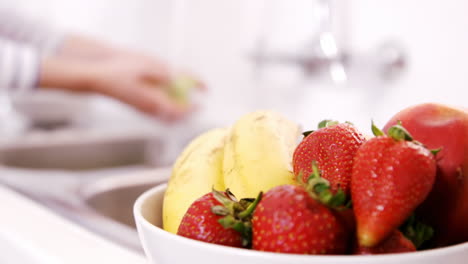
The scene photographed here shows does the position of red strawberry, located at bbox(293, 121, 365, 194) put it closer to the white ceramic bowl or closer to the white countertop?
the white ceramic bowl

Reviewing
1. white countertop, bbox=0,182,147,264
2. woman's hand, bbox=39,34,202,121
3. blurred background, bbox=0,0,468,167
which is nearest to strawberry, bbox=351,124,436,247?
white countertop, bbox=0,182,147,264

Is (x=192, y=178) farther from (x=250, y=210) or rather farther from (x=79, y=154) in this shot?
(x=79, y=154)

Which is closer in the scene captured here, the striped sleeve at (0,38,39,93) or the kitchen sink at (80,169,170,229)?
the kitchen sink at (80,169,170,229)

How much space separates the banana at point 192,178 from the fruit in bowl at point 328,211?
0.13 feet

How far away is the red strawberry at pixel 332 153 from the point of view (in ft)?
1.12

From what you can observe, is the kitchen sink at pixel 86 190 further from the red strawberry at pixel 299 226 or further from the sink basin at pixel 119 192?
the red strawberry at pixel 299 226

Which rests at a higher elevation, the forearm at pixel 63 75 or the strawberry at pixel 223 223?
the strawberry at pixel 223 223

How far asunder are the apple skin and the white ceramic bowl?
0.05m

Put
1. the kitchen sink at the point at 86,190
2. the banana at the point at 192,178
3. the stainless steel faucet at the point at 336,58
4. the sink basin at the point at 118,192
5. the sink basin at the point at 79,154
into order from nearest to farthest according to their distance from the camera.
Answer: the banana at the point at 192,178 → the kitchen sink at the point at 86,190 → the sink basin at the point at 118,192 → the stainless steel faucet at the point at 336,58 → the sink basin at the point at 79,154

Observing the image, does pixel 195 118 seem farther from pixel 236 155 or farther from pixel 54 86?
pixel 236 155

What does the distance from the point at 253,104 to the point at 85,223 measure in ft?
3.20

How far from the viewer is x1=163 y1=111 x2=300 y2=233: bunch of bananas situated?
39 cm

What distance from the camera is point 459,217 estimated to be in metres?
0.36

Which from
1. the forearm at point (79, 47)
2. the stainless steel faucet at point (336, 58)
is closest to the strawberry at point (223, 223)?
the stainless steel faucet at point (336, 58)
